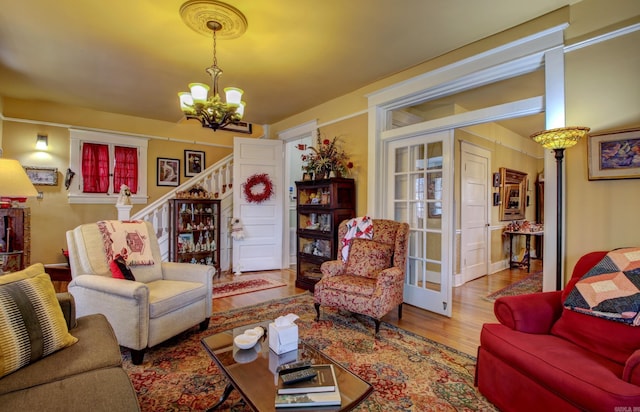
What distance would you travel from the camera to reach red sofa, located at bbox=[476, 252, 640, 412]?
129 centimetres

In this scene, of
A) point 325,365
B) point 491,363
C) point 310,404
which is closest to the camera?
point 310,404

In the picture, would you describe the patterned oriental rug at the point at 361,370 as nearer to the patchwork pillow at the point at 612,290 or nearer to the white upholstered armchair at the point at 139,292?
the white upholstered armchair at the point at 139,292

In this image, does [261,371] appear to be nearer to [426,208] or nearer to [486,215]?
[426,208]

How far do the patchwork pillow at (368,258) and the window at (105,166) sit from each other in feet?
14.3

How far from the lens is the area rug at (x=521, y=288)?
4081mm

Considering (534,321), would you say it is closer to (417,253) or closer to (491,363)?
(491,363)

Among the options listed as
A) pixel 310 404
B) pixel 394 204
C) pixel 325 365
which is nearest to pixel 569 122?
pixel 394 204

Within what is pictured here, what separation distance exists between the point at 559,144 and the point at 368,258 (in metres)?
1.89

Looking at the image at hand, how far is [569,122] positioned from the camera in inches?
91.8

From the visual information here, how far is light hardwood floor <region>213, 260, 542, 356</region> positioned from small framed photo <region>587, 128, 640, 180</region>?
65.8 inches

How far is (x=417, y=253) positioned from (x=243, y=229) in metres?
2.92

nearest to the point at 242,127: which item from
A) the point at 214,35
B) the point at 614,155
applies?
the point at 214,35

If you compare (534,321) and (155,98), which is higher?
(155,98)

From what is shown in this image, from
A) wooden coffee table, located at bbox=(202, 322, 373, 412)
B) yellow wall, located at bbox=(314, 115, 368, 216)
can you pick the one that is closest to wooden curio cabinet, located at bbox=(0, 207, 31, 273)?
wooden coffee table, located at bbox=(202, 322, 373, 412)
